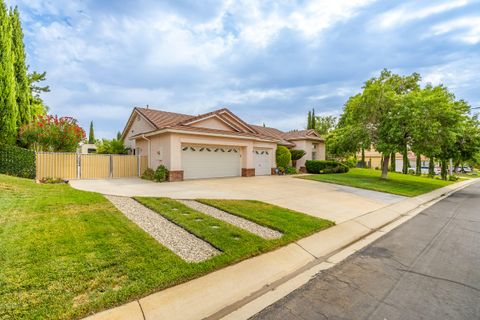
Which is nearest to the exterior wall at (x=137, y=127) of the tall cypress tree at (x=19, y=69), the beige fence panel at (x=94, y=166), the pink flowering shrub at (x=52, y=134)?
the beige fence panel at (x=94, y=166)

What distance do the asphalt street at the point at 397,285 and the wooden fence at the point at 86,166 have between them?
49.6 feet

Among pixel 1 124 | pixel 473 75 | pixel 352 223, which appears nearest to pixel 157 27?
pixel 1 124

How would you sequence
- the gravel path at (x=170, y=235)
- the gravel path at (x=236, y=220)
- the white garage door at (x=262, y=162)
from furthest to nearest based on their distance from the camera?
1. the white garage door at (x=262, y=162)
2. the gravel path at (x=236, y=220)
3. the gravel path at (x=170, y=235)

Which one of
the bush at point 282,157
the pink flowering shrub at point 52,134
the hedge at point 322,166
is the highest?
the pink flowering shrub at point 52,134

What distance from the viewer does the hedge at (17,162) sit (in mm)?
11789

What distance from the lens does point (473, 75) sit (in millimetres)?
16906

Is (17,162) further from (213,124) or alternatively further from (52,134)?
(213,124)

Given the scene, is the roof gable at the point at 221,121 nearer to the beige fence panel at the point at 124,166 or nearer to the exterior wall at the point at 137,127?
the exterior wall at the point at 137,127

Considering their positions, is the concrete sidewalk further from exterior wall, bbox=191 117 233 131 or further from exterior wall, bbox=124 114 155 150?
exterior wall, bbox=124 114 155 150

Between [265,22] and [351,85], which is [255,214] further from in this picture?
[351,85]

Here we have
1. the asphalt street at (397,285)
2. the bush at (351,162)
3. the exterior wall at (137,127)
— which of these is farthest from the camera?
the bush at (351,162)

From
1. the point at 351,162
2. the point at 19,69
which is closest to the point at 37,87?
the point at 19,69

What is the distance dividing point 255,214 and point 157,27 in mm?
11458

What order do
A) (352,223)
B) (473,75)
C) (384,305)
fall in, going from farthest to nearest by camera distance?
1. (473,75)
2. (352,223)
3. (384,305)
